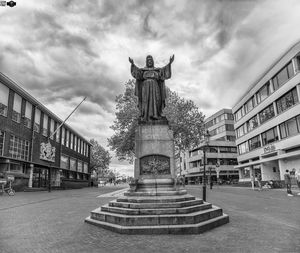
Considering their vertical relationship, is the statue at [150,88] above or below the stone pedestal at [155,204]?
above

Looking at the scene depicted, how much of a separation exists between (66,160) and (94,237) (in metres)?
44.4

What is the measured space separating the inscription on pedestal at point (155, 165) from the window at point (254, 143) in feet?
120

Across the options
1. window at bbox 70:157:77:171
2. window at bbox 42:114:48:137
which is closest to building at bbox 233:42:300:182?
window at bbox 42:114:48:137

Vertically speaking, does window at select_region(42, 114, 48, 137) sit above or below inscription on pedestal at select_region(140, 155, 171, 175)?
above

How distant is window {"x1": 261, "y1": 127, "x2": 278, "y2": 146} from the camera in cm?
3625

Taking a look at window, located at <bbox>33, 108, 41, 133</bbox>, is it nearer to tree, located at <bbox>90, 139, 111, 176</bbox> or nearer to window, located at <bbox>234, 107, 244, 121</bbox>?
window, located at <bbox>234, 107, 244, 121</bbox>

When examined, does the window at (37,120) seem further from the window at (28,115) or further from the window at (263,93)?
the window at (263,93)

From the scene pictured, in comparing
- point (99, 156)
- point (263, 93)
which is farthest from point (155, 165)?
point (99, 156)

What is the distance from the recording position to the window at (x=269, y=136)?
36250 millimetres

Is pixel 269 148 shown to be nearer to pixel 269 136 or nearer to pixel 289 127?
pixel 269 136

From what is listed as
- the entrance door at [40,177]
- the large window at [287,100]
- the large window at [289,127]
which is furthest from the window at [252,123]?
the entrance door at [40,177]

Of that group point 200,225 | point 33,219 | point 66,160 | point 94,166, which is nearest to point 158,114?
point 200,225

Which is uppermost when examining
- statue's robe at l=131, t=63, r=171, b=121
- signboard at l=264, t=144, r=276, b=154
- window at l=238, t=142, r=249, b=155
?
window at l=238, t=142, r=249, b=155

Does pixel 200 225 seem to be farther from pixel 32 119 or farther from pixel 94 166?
pixel 94 166
